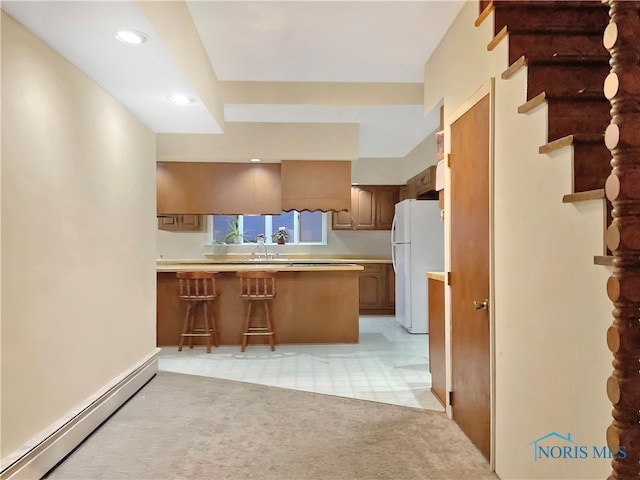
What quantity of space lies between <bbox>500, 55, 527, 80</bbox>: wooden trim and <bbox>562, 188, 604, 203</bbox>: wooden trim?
65 cm

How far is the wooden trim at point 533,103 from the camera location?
163 centimetres

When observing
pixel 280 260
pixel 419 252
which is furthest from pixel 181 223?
pixel 419 252

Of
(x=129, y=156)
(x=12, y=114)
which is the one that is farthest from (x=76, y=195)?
(x=129, y=156)

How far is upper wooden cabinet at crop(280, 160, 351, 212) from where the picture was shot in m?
5.28

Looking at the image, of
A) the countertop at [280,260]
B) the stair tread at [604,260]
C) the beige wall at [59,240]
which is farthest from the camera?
the countertop at [280,260]

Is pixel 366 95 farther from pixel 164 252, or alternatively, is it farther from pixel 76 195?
pixel 164 252

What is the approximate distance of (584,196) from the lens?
137cm

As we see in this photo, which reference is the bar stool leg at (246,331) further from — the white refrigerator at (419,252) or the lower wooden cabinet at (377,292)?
the lower wooden cabinet at (377,292)

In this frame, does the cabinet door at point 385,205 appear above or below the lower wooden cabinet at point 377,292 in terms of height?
above

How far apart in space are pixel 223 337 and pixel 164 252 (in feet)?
9.36

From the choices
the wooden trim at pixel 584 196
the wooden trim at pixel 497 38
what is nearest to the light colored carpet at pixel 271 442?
the wooden trim at pixel 584 196

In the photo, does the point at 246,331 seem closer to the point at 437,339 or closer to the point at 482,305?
the point at 437,339

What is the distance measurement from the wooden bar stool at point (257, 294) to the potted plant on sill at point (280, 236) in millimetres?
2526

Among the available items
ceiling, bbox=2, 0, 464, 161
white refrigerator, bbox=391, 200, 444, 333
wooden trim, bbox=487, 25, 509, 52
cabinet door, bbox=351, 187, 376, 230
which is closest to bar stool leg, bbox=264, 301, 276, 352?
ceiling, bbox=2, 0, 464, 161
